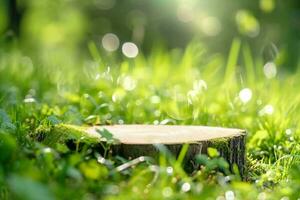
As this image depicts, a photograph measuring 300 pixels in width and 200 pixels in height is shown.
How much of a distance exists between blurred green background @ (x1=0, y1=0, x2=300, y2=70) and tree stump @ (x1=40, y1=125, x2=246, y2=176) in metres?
1.95

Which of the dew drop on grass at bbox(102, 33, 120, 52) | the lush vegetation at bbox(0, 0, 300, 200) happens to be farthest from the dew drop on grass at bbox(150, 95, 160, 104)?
the dew drop on grass at bbox(102, 33, 120, 52)

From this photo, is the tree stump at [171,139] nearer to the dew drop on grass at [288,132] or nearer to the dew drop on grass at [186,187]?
the dew drop on grass at [186,187]

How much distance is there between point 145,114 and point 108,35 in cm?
621

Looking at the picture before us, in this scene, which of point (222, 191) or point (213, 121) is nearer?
point (222, 191)

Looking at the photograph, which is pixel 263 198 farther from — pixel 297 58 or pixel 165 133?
pixel 297 58

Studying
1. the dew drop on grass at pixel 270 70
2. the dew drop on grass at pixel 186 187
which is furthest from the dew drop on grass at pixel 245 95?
the dew drop on grass at pixel 186 187

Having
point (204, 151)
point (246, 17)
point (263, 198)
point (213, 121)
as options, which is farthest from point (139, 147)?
point (246, 17)

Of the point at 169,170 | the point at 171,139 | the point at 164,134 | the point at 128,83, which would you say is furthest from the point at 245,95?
the point at 169,170

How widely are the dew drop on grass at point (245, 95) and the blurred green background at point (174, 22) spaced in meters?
0.62

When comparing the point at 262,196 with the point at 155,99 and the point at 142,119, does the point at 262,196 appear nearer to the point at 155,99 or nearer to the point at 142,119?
the point at 142,119

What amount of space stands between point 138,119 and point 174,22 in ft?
→ 17.8

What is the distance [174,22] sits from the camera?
30.9 ft

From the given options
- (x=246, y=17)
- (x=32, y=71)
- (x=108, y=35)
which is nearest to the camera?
(x=32, y=71)

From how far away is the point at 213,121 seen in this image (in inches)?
156
